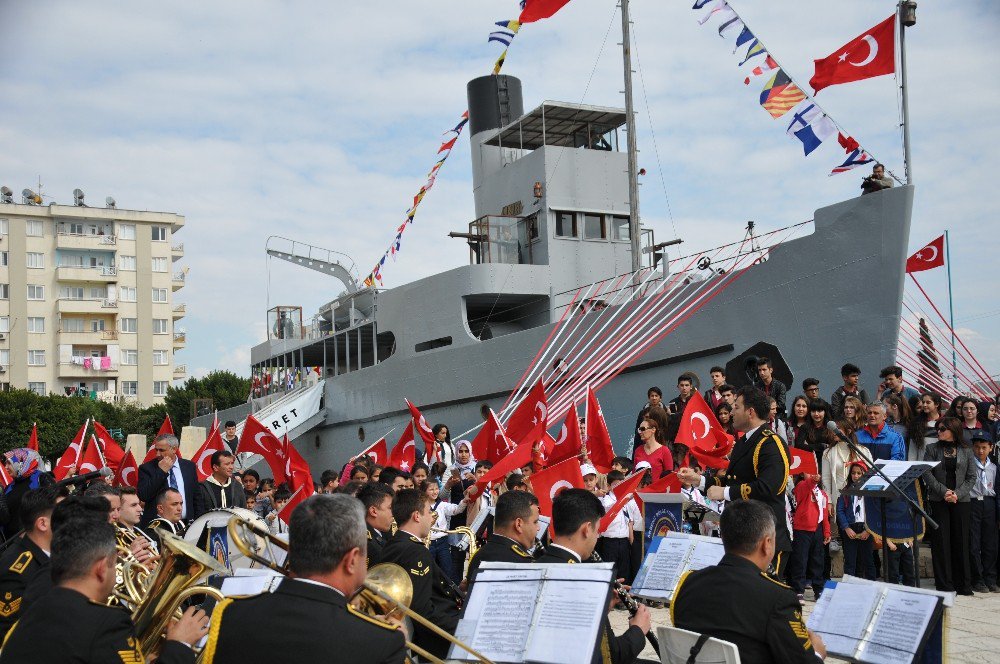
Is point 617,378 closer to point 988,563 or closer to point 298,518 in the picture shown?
point 988,563

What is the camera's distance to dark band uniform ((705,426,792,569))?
6.50 metres

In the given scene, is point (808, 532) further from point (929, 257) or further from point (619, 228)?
point (619, 228)

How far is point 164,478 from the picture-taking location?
1002 cm

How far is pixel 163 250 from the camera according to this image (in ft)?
237

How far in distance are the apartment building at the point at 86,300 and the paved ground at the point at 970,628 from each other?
65849 mm

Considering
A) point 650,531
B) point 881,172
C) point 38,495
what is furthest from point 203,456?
point 881,172

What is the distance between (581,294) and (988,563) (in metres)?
13.1

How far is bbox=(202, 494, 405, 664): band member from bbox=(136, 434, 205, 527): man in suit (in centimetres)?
696

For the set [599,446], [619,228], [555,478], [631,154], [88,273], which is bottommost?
[555,478]

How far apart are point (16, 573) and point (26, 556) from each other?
5.0 inches

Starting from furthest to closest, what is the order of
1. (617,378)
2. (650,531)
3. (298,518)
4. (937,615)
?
(617,378) < (650,531) < (937,615) < (298,518)

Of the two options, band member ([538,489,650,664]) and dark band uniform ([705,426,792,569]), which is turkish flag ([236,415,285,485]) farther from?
band member ([538,489,650,664])

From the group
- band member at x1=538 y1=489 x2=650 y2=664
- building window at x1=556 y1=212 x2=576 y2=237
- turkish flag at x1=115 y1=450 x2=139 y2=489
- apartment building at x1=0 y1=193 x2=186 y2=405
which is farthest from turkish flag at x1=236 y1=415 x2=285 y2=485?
apartment building at x1=0 y1=193 x2=186 y2=405

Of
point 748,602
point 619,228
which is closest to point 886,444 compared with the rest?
point 748,602
